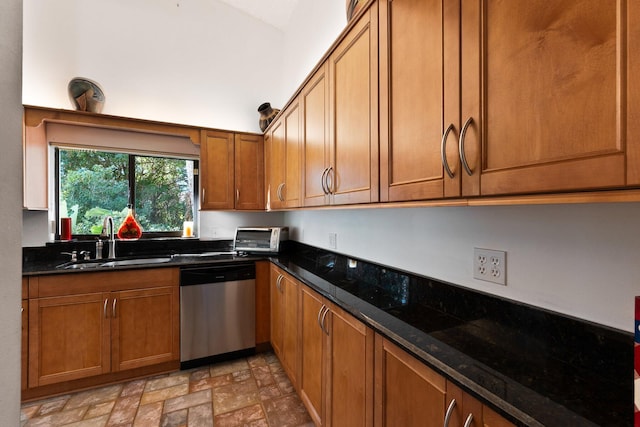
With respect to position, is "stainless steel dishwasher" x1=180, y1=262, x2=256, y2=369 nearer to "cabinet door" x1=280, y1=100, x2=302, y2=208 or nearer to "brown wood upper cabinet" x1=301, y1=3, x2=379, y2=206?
"cabinet door" x1=280, y1=100, x2=302, y2=208

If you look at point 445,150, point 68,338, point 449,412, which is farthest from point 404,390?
point 68,338

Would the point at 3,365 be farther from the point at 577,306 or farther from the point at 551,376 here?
the point at 577,306

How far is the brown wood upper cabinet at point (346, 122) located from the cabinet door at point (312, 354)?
0.60 m

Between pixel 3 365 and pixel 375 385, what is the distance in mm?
1027

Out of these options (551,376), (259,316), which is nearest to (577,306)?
(551,376)

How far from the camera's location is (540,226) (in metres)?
0.92

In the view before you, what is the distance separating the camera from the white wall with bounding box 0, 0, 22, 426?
45 centimetres

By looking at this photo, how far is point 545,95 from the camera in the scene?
633 millimetres

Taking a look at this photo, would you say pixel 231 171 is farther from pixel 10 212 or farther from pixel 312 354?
pixel 10 212

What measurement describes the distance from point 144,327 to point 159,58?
103 inches

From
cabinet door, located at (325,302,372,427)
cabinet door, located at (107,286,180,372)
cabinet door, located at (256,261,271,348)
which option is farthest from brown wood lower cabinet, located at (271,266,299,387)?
cabinet door, located at (107,286,180,372)

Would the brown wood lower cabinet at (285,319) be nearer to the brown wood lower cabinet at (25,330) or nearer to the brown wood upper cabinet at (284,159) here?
the brown wood upper cabinet at (284,159)

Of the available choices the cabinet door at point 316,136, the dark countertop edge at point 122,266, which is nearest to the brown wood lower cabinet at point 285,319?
the dark countertop edge at point 122,266

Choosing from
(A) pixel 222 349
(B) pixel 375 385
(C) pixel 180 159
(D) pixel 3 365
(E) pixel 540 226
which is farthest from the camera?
(C) pixel 180 159
